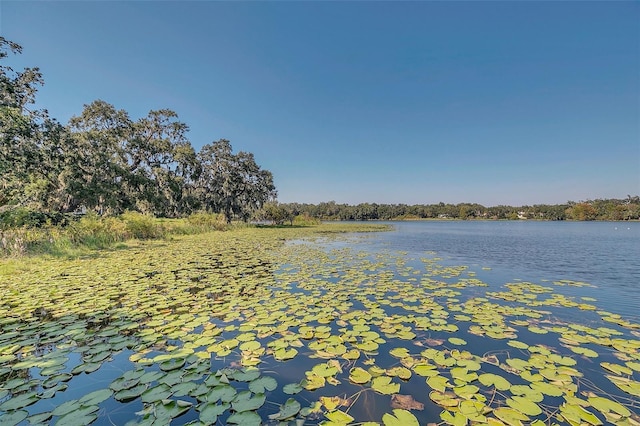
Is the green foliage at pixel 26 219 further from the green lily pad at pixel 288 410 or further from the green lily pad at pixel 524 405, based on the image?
the green lily pad at pixel 524 405

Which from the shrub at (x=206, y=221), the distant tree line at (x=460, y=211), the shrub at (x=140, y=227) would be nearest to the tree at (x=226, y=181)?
the shrub at (x=206, y=221)

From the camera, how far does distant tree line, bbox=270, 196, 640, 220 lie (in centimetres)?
7122

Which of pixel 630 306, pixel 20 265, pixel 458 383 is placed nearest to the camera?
pixel 458 383

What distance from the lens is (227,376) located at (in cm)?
270

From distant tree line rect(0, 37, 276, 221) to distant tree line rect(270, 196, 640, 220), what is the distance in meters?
42.0

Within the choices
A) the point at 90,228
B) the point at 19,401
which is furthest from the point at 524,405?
the point at 90,228

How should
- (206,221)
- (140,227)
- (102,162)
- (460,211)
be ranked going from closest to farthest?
(140,227) → (102,162) → (206,221) → (460,211)

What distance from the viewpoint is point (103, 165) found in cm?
1880

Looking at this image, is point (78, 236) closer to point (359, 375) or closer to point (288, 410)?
point (288, 410)

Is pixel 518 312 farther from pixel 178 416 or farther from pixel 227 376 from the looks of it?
pixel 178 416

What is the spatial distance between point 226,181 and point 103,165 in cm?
1411

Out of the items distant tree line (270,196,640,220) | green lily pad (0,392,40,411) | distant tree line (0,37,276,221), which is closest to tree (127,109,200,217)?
distant tree line (0,37,276,221)

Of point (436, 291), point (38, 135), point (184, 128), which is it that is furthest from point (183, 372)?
point (184, 128)

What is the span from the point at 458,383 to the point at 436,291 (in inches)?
145
